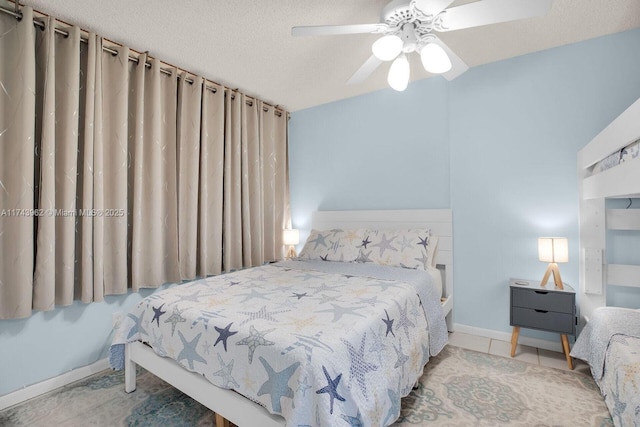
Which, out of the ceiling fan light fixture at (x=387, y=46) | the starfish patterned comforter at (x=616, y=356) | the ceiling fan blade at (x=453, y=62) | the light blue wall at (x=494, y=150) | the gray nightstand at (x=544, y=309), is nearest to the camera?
the starfish patterned comforter at (x=616, y=356)

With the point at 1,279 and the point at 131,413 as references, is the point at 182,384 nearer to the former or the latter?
the point at 131,413

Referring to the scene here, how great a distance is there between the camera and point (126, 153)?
2291mm

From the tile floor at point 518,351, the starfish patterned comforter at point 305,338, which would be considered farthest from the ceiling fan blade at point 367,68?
the tile floor at point 518,351

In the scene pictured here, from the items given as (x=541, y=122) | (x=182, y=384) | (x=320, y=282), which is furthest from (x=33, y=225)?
(x=541, y=122)

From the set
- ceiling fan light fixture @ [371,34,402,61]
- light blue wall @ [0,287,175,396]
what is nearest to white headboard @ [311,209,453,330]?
ceiling fan light fixture @ [371,34,402,61]

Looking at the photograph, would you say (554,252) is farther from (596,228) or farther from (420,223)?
(420,223)

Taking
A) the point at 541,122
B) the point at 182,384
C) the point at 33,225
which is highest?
the point at 541,122

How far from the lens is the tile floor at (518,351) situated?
7.13 ft

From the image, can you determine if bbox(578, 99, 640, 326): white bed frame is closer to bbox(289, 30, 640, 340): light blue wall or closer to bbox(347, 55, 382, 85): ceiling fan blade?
bbox(289, 30, 640, 340): light blue wall

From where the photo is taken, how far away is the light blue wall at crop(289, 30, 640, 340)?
2.31 m

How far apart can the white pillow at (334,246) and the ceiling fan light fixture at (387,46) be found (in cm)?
165

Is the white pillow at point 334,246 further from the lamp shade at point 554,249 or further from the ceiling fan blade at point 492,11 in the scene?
the ceiling fan blade at point 492,11

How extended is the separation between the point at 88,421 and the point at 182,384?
62cm

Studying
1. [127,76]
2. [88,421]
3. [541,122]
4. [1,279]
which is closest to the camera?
[88,421]
